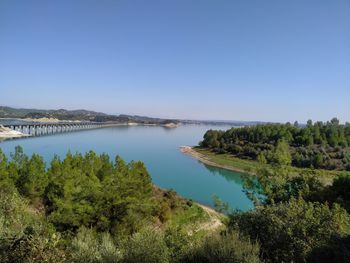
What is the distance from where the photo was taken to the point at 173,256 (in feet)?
29.0

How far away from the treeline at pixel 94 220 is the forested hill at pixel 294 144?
38.7 metres

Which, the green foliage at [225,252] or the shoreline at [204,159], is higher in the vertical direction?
the green foliage at [225,252]

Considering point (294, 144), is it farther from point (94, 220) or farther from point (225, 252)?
point (225, 252)

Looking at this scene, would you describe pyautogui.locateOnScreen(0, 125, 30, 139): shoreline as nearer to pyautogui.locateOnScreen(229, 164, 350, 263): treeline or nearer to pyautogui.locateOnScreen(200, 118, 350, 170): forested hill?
pyautogui.locateOnScreen(200, 118, 350, 170): forested hill

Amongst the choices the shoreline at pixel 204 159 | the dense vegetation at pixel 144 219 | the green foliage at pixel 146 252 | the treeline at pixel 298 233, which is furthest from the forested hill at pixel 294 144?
the green foliage at pixel 146 252

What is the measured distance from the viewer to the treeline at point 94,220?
8016 millimetres

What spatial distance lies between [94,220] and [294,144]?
69.3 metres

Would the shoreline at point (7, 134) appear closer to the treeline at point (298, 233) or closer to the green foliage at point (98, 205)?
the green foliage at point (98, 205)

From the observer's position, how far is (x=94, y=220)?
63.0 ft

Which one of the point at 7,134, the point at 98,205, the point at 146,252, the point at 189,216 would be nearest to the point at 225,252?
the point at 146,252

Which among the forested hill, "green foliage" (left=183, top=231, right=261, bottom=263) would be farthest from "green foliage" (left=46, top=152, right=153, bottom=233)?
the forested hill

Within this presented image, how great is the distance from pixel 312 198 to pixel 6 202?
1989 centimetres

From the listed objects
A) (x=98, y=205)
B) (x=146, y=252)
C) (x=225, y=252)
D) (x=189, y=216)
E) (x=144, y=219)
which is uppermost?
(x=225, y=252)

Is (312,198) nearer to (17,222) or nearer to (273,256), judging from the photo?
(273,256)
